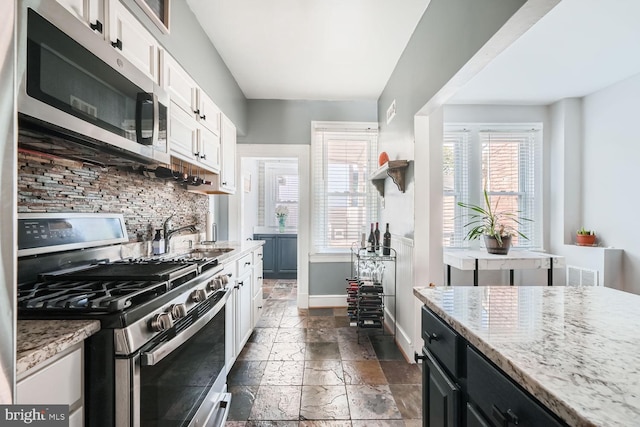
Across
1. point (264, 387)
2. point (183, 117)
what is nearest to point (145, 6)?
point (183, 117)

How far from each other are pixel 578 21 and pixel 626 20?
0.34 metres

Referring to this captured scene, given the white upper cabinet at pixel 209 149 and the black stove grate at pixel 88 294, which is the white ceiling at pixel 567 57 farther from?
the black stove grate at pixel 88 294

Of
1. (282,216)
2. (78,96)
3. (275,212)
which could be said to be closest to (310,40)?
(78,96)

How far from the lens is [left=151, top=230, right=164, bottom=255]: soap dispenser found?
6.28ft

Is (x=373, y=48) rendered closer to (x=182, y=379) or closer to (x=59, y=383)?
(x=182, y=379)

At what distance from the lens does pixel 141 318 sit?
0.93 metres

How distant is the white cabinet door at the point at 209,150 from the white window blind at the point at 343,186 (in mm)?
1480

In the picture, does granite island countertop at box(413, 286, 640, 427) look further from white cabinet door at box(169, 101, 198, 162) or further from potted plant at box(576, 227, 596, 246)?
potted plant at box(576, 227, 596, 246)

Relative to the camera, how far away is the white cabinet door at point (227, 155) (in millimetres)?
2717

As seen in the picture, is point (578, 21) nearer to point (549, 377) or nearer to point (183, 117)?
point (549, 377)

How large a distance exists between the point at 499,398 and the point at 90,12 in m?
1.88

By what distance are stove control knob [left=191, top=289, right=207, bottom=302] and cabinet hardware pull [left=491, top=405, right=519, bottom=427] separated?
1.20m

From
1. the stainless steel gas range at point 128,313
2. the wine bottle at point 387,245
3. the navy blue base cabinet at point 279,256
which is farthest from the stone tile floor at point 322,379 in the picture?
the navy blue base cabinet at point 279,256

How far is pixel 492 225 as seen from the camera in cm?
307
